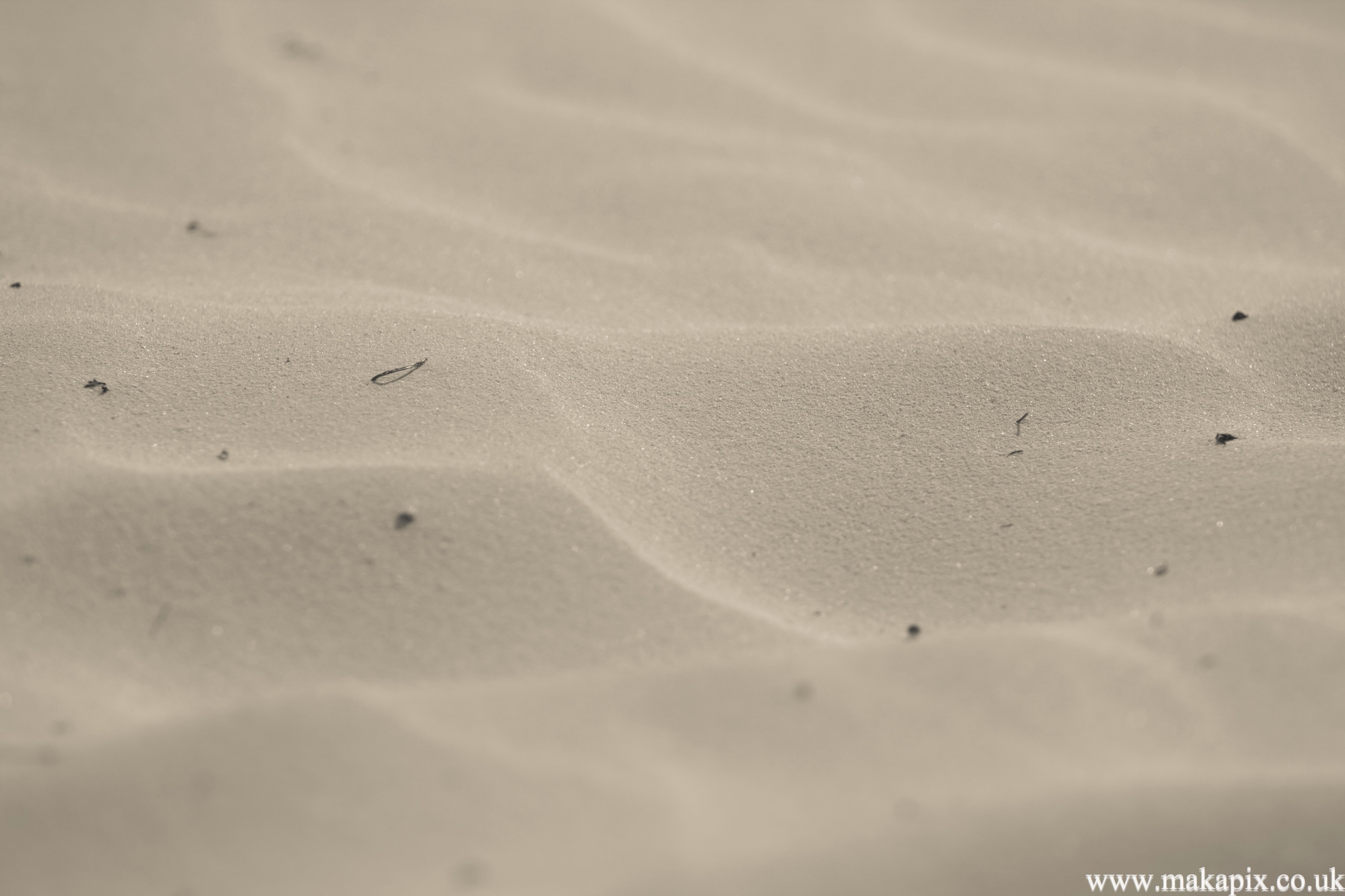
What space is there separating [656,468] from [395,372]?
39 centimetres

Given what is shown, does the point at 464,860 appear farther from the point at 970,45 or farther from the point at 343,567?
the point at 970,45

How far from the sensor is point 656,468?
1.30 meters

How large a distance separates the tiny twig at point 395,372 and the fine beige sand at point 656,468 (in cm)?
2

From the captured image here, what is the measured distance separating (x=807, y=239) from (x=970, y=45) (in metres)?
0.82

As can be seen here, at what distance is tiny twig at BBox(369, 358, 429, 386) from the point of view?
1.35 m

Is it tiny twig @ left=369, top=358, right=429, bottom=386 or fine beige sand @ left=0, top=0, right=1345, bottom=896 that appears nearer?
fine beige sand @ left=0, top=0, right=1345, bottom=896

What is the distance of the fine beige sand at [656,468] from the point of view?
3.21 ft

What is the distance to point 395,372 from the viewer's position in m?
1.36

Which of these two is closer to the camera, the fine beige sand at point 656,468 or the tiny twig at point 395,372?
the fine beige sand at point 656,468

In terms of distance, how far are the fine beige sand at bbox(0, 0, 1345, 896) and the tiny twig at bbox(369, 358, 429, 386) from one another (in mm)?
19

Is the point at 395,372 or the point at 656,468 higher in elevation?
the point at 395,372

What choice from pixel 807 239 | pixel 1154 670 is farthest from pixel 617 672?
pixel 807 239

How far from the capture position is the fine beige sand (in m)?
0.98

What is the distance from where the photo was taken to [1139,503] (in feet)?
4.09
